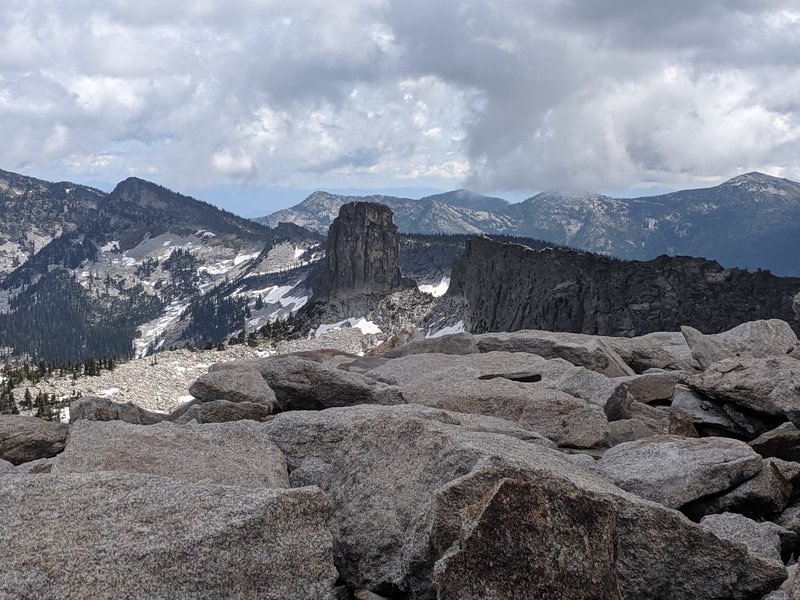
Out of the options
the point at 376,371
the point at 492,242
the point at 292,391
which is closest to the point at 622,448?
the point at 292,391

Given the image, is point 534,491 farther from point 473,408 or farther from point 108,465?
point 473,408

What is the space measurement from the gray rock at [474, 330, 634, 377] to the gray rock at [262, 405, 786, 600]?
14.2 meters

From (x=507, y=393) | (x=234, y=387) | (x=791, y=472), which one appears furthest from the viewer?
(x=234, y=387)

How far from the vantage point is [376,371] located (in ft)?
81.0

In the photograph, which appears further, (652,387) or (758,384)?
(652,387)

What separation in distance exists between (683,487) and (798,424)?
5.81 metres

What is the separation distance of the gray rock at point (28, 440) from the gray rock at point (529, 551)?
41.0ft

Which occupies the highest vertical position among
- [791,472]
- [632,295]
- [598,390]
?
[598,390]

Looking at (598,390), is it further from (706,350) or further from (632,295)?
(632,295)

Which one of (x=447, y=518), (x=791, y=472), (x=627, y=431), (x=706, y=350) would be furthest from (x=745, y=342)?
(x=447, y=518)

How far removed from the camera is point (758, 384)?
668 inches

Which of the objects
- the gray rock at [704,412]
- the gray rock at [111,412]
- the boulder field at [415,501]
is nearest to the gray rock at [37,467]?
the boulder field at [415,501]

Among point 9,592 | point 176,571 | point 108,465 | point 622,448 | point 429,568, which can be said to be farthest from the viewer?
point 622,448

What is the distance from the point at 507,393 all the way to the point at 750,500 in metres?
7.04
